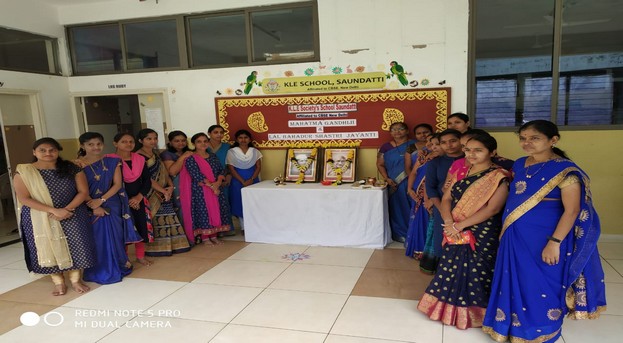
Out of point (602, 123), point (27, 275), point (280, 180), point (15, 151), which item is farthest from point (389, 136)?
point (15, 151)

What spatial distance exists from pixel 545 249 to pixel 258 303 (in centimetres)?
189

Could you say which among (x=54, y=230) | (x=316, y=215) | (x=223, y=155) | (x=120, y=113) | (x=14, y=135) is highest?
(x=120, y=113)

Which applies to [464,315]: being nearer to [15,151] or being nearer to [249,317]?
[249,317]

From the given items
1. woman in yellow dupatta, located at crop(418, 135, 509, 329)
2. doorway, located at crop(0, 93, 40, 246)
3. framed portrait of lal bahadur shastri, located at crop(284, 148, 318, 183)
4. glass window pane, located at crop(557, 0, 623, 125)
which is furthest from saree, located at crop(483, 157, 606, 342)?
doorway, located at crop(0, 93, 40, 246)

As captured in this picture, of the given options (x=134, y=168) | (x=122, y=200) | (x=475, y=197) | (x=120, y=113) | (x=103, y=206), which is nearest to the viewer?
(x=475, y=197)

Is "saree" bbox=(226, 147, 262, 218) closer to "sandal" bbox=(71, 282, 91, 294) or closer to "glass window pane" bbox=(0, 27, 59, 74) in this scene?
"sandal" bbox=(71, 282, 91, 294)

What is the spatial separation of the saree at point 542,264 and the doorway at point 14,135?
534 cm

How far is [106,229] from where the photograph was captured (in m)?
3.53

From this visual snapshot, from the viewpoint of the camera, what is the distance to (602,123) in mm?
4066

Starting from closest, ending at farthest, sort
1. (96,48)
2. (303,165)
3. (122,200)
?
(122,200) < (303,165) < (96,48)

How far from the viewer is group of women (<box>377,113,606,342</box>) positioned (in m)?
2.09

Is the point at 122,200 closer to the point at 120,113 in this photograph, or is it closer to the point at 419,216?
the point at 419,216

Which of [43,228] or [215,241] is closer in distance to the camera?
[43,228]

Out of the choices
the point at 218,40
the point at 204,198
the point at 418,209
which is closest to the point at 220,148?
the point at 204,198
